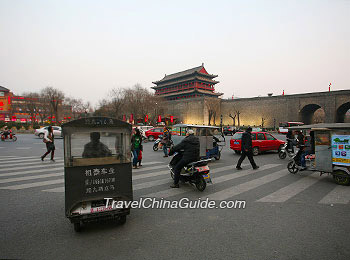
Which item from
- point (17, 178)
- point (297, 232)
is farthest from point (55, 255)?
point (17, 178)

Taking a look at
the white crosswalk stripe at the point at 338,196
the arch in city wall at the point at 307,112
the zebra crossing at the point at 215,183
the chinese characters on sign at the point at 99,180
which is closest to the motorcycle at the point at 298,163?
the zebra crossing at the point at 215,183

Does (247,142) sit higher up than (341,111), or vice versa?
(341,111)

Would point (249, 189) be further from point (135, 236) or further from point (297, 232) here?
point (135, 236)

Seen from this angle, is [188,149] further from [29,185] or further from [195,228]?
[29,185]

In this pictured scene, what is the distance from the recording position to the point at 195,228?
3680 mm

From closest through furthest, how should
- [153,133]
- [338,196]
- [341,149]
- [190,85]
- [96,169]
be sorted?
[96,169], [338,196], [341,149], [153,133], [190,85]

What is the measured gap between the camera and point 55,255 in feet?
9.46

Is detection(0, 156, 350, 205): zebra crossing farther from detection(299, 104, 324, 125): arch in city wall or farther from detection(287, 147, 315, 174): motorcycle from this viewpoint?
detection(299, 104, 324, 125): arch in city wall

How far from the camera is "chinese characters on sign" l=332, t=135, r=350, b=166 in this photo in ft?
20.7

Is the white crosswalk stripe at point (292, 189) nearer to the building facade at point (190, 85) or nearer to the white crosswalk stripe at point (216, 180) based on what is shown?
the white crosswalk stripe at point (216, 180)

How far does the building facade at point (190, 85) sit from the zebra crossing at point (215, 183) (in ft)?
182

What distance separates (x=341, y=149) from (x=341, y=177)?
84 centimetres

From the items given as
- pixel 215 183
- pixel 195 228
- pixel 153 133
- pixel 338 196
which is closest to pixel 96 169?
pixel 195 228

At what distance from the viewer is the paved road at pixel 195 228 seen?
2.98 metres
